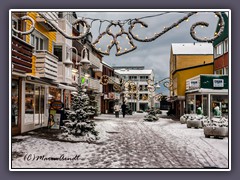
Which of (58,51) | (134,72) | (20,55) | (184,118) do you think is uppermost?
(58,51)

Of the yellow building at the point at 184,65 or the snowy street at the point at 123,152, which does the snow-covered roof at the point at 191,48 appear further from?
the snowy street at the point at 123,152

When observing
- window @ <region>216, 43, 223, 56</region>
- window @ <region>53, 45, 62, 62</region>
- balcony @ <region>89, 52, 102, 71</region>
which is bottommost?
balcony @ <region>89, 52, 102, 71</region>

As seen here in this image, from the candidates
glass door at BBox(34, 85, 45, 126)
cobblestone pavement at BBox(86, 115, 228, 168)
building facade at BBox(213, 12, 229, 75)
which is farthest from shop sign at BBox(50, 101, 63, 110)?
building facade at BBox(213, 12, 229, 75)

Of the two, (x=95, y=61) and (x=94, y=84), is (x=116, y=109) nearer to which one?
(x=94, y=84)

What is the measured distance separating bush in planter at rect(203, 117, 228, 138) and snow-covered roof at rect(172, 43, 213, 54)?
5.93 ft

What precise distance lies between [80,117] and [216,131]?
3.66 meters

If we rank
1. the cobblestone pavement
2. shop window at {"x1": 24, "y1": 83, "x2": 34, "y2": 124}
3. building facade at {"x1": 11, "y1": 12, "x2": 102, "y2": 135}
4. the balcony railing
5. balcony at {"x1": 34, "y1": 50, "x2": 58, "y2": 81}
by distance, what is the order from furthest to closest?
balcony at {"x1": 34, "y1": 50, "x2": 58, "y2": 81}
shop window at {"x1": 24, "y1": 83, "x2": 34, "y2": 124}
the balcony railing
building facade at {"x1": 11, "y1": 12, "x2": 102, "y2": 135}
the cobblestone pavement

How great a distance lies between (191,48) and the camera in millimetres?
6781

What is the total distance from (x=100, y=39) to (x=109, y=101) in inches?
97.7

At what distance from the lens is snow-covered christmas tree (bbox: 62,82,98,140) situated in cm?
730

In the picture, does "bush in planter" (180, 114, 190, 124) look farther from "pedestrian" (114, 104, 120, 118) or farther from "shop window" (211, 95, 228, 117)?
"pedestrian" (114, 104, 120, 118)

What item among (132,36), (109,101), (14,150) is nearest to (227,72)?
(132,36)

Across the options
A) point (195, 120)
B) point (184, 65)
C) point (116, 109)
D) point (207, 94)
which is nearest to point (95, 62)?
point (116, 109)

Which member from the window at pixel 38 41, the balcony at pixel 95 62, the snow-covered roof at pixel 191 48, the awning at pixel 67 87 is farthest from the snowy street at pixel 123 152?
the window at pixel 38 41
